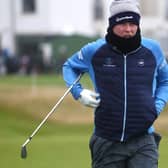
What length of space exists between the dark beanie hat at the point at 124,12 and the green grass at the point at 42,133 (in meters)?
5.61

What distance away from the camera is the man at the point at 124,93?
6.96 m

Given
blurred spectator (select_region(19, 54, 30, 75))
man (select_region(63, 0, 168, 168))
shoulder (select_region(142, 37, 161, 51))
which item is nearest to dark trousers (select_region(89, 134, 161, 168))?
man (select_region(63, 0, 168, 168))

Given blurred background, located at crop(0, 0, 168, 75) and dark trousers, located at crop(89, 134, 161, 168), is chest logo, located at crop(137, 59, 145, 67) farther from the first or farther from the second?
blurred background, located at crop(0, 0, 168, 75)

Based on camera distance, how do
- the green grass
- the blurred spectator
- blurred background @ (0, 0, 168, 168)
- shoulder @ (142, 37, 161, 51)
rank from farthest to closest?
the blurred spectator, blurred background @ (0, 0, 168, 168), the green grass, shoulder @ (142, 37, 161, 51)

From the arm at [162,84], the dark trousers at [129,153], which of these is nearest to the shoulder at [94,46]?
the arm at [162,84]

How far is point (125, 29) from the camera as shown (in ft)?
22.9

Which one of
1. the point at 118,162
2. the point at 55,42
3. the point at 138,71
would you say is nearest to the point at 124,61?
the point at 138,71

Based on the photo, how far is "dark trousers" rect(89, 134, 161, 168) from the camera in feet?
22.9

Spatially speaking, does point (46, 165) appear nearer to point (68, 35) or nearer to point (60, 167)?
point (60, 167)

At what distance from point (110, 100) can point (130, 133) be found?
290 mm

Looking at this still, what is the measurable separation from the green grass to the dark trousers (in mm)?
5440

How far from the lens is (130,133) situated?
698cm

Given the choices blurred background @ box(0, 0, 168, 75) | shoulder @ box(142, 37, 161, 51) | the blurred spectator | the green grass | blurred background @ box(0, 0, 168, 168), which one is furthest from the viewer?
blurred background @ box(0, 0, 168, 75)

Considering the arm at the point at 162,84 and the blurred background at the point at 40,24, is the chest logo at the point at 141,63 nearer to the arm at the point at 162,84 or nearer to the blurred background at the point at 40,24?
the arm at the point at 162,84
